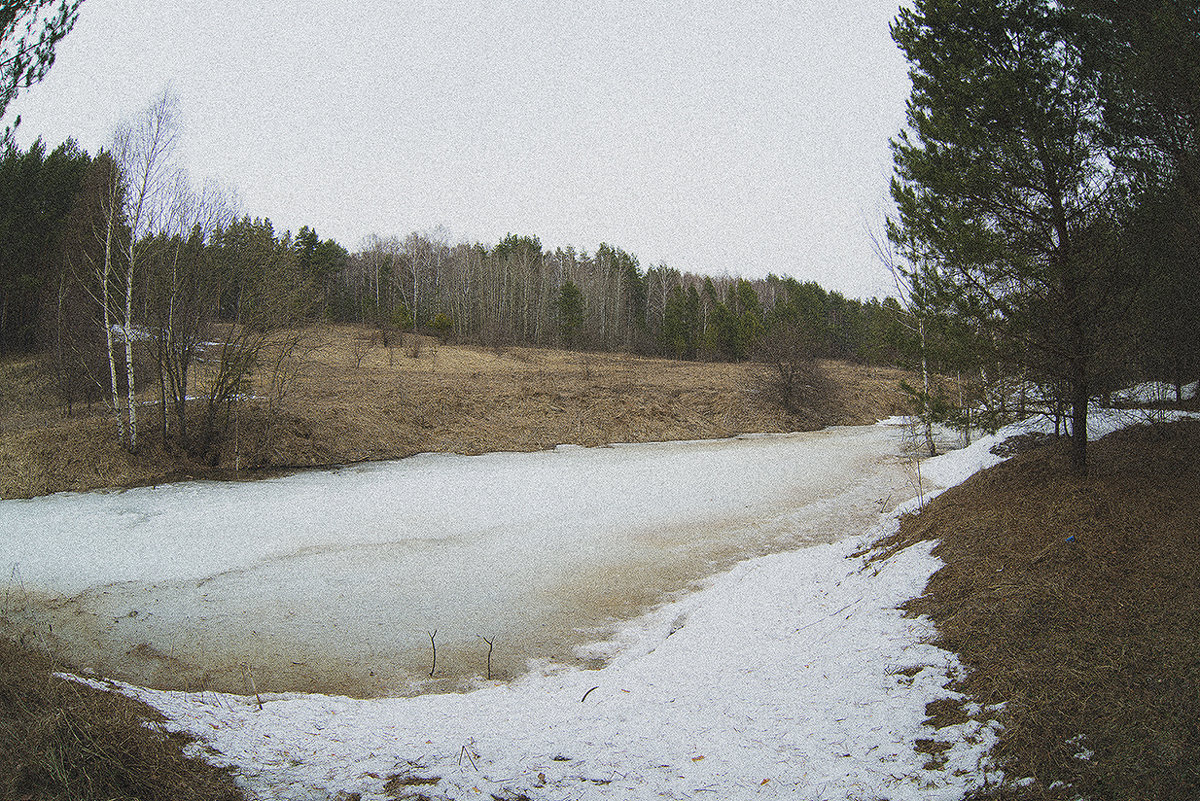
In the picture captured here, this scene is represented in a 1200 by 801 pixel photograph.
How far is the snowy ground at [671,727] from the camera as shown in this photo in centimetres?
319

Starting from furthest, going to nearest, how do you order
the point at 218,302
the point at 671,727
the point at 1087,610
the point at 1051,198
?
1. the point at 218,302
2. the point at 1051,198
3. the point at 1087,610
4. the point at 671,727

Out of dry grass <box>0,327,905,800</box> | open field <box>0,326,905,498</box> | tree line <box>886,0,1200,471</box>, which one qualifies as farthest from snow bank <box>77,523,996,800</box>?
open field <box>0,326,905,498</box>

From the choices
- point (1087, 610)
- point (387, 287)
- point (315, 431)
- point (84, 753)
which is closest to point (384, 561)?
point (84, 753)

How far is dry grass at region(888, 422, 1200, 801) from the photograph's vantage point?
275 centimetres

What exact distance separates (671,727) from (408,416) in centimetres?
1836

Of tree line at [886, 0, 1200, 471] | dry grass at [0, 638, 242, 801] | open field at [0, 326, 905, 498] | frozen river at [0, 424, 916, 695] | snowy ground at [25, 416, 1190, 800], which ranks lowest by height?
frozen river at [0, 424, 916, 695]

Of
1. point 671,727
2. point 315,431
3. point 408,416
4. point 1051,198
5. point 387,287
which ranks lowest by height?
point 671,727

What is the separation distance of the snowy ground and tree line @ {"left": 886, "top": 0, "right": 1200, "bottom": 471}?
281cm

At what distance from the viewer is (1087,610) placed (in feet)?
13.8

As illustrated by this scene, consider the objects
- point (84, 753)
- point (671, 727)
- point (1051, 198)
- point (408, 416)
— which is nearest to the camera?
point (84, 753)

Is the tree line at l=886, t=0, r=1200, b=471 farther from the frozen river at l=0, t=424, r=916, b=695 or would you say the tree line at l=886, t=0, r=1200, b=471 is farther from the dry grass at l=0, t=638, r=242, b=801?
the dry grass at l=0, t=638, r=242, b=801

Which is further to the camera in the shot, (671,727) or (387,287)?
(387,287)

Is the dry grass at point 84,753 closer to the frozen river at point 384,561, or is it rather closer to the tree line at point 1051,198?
the frozen river at point 384,561

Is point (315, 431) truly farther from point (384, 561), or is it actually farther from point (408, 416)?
point (384, 561)
